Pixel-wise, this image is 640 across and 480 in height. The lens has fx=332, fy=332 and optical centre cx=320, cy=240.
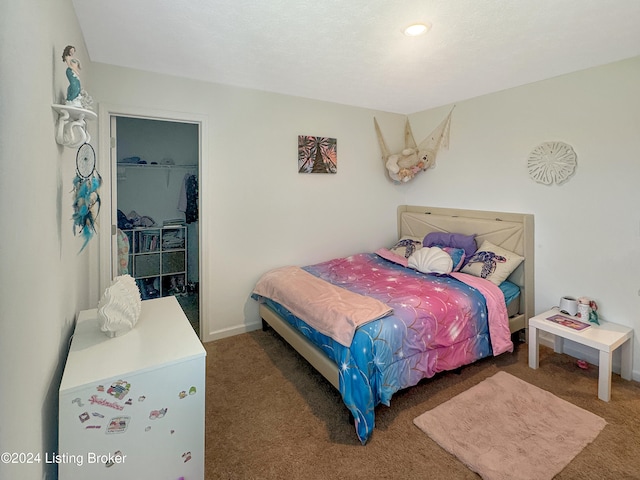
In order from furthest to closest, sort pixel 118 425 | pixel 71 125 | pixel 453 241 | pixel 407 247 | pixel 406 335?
1. pixel 407 247
2. pixel 453 241
3. pixel 406 335
4. pixel 71 125
5. pixel 118 425

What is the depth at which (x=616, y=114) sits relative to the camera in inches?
101

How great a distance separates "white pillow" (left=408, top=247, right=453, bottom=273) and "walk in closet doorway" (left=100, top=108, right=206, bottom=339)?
257 centimetres

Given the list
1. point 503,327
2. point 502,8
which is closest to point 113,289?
point 502,8

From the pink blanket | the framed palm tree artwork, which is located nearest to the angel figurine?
the pink blanket

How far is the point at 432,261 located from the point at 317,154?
5.46 ft

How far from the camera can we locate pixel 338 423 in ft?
6.77

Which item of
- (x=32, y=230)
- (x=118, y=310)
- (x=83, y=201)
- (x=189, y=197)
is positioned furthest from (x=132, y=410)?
(x=189, y=197)

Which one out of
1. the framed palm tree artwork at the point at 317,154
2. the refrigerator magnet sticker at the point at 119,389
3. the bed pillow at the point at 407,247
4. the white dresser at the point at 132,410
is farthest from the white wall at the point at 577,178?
the refrigerator magnet sticker at the point at 119,389

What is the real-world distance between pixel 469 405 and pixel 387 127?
10.5 feet

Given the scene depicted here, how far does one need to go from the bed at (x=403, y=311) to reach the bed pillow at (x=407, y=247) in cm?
9

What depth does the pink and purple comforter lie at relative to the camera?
1966 mm

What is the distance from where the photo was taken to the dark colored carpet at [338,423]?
1.73 meters

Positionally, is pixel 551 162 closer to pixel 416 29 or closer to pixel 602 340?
pixel 602 340

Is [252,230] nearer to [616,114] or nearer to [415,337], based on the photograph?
A: [415,337]
